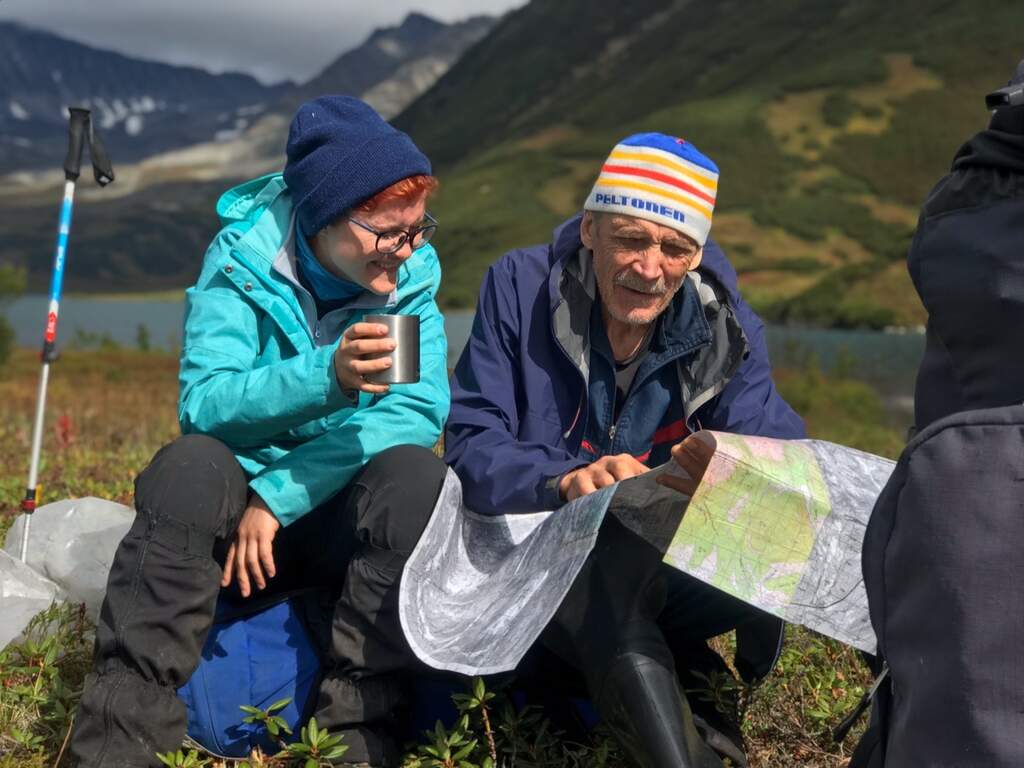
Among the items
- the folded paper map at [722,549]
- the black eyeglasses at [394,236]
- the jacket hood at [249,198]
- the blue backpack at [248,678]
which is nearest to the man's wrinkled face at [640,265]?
the black eyeglasses at [394,236]

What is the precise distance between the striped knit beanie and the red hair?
19.3 inches

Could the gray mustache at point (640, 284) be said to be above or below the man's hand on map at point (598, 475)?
above

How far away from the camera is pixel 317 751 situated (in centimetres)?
279

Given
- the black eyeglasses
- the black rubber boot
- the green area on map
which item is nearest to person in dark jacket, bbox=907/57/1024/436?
the green area on map

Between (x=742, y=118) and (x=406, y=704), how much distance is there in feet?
490

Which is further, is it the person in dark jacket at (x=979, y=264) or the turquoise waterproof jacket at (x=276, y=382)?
the turquoise waterproof jacket at (x=276, y=382)

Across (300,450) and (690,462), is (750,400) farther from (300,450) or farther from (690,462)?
(300,450)

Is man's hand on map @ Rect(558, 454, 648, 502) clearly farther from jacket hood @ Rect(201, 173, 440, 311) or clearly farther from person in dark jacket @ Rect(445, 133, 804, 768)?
jacket hood @ Rect(201, 173, 440, 311)

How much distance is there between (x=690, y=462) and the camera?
252 cm

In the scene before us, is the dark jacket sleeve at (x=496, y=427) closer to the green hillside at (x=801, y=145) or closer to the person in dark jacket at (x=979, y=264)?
the person in dark jacket at (x=979, y=264)

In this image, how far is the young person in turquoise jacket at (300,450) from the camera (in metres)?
2.76

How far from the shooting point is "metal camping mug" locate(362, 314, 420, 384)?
9.09 feet

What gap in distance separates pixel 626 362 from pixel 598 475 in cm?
64

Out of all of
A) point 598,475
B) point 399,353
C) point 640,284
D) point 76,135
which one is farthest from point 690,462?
point 76,135
